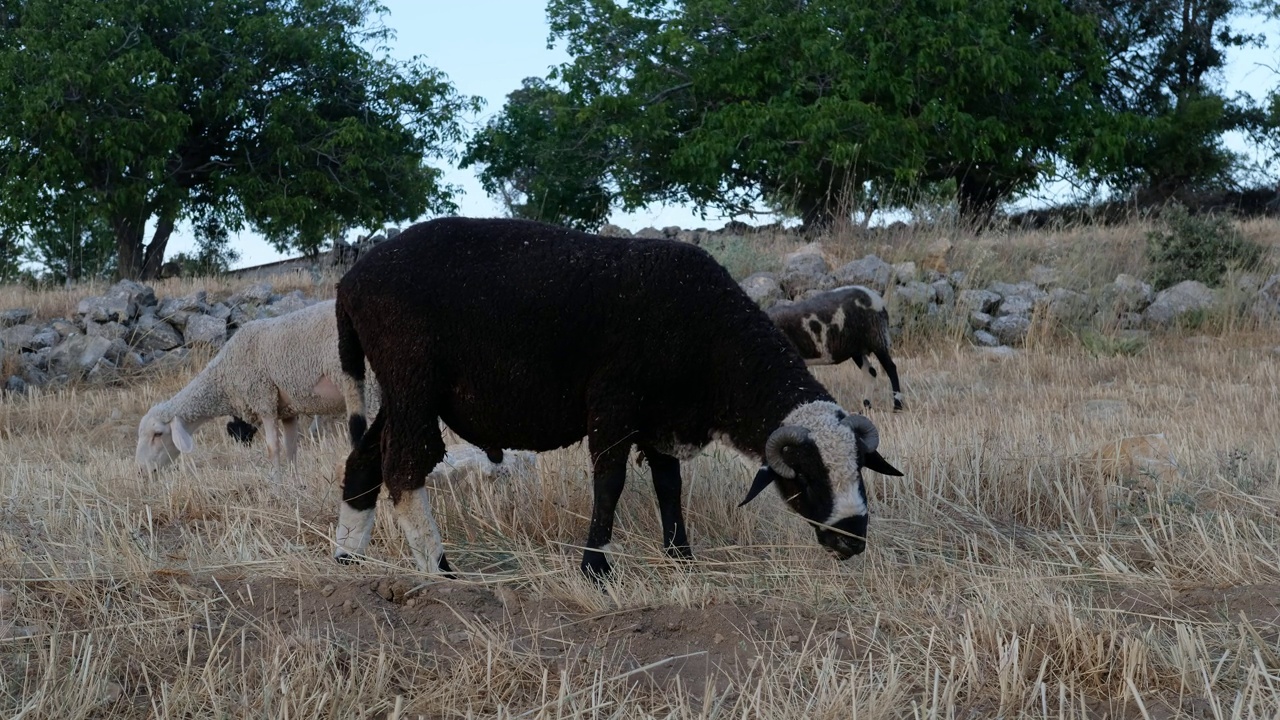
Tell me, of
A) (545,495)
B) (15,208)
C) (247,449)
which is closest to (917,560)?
(545,495)

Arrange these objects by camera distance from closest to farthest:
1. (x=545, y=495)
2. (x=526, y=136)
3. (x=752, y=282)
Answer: (x=545, y=495) < (x=752, y=282) < (x=526, y=136)

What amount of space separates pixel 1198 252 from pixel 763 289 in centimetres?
679

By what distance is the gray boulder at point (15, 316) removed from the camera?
55.6 ft

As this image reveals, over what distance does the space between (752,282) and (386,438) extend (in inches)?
447

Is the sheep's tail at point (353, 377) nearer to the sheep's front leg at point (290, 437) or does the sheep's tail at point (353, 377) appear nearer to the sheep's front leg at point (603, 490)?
the sheep's front leg at point (603, 490)

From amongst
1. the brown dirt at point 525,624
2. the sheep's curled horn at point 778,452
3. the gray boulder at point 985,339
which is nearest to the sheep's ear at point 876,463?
the sheep's curled horn at point 778,452

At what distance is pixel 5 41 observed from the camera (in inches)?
1141

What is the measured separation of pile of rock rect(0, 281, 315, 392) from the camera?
15844 mm

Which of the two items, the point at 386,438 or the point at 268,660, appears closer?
the point at 268,660

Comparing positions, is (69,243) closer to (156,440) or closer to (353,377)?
(156,440)

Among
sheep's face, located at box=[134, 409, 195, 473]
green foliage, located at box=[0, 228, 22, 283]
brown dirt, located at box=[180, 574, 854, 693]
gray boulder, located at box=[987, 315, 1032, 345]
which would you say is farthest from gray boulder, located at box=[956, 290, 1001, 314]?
green foliage, located at box=[0, 228, 22, 283]

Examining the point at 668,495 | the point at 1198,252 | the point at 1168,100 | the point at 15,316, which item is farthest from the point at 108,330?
the point at 1168,100

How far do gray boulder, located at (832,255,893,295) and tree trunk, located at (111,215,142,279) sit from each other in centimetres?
1906

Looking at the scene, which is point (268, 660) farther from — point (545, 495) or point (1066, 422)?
point (1066, 422)
